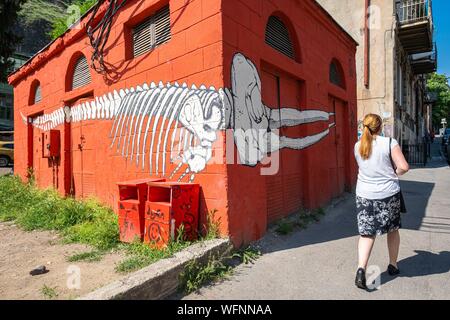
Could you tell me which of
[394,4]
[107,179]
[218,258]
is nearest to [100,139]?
[107,179]

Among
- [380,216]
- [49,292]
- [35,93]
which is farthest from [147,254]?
[35,93]

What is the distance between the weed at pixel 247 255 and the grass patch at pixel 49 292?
6.30ft

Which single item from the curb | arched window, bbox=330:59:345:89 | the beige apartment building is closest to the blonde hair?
the curb

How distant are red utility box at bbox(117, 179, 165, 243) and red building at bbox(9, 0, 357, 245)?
0.53 metres

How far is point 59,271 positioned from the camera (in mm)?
3670

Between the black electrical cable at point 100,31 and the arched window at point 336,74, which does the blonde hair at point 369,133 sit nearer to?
the black electrical cable at point 100,31

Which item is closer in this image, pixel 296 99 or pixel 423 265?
pixel 423 265

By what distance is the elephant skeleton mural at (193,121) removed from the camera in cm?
409

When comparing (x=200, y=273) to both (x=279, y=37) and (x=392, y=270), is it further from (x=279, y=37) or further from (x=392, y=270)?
(x=279, y=37)

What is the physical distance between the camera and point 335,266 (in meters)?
3.68

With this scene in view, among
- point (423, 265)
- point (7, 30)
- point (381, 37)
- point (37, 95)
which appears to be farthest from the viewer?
point (381, 37)

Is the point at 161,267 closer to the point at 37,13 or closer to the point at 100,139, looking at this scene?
the point at 100,139

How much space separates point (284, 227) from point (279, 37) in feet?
11.0

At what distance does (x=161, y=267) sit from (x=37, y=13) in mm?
49889
